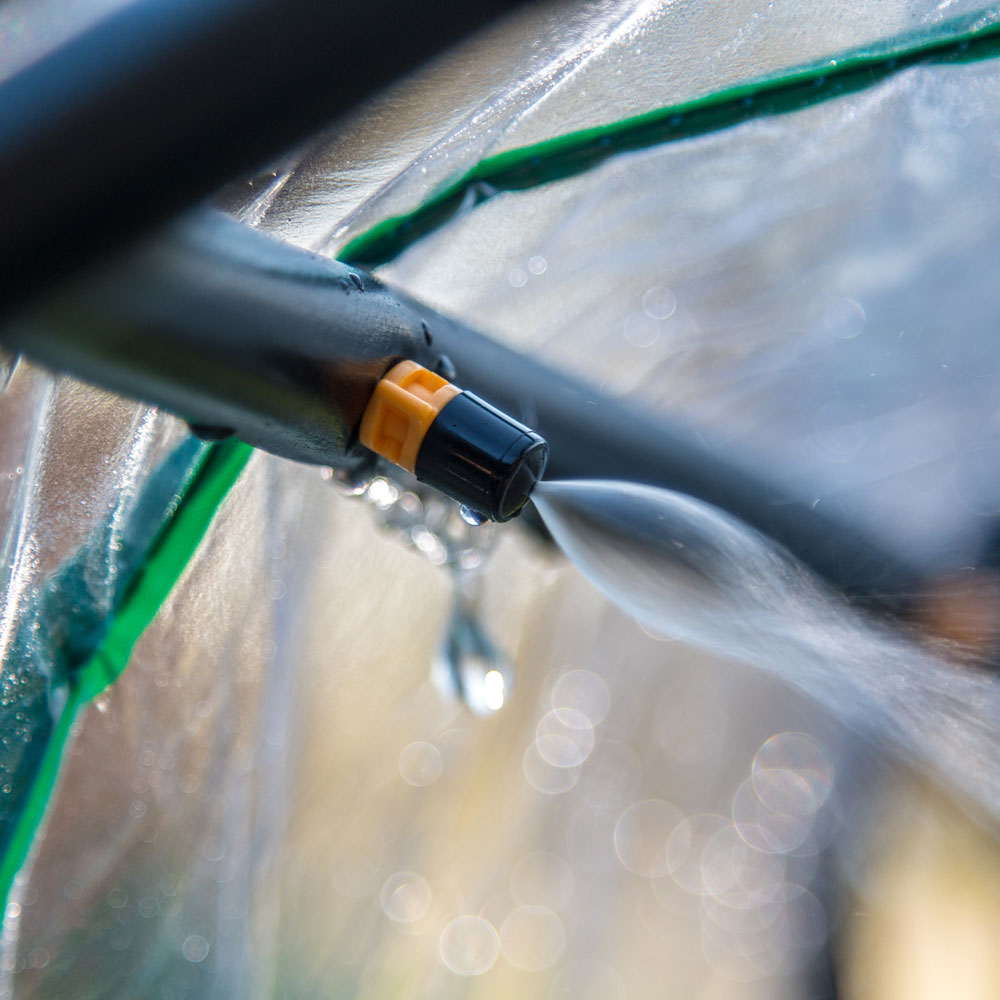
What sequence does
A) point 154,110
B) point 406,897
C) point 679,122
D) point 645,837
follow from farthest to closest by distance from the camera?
point 645,837
point 406,897
point 679,122
point 154,110

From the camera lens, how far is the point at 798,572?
637 millimetres

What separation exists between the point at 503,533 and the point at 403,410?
0.34 meters

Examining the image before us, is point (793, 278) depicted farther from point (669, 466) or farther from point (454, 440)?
point (454, 440)

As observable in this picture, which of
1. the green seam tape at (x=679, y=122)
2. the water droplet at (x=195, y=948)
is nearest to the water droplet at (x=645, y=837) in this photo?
the water droplet at (x=195, y=948)

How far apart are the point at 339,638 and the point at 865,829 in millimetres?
813

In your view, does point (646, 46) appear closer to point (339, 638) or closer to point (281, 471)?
point (281, 471)

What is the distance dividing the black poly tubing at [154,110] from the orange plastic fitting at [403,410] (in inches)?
6.5

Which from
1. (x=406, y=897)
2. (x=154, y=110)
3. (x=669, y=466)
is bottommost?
(x=406, y=897)

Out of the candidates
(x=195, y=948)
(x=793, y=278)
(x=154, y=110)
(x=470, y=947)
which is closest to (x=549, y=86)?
(x=793, y=278)

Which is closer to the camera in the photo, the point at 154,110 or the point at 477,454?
the point at 154,110

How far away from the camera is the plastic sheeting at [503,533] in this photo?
613 millimetres

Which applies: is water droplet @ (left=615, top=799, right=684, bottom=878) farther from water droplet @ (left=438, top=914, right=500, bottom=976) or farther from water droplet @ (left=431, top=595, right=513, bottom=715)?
water droplet @ (left=431, top=595, right=513, bottom=715)

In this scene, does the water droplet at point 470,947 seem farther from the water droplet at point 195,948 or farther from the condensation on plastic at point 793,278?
the condensation on plastic at point 793,278

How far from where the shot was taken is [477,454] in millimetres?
462
